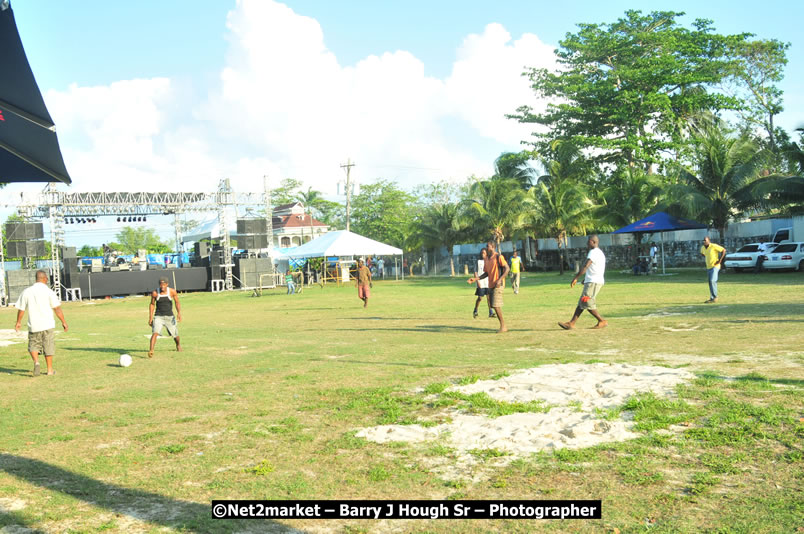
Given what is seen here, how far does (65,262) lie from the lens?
114 ft

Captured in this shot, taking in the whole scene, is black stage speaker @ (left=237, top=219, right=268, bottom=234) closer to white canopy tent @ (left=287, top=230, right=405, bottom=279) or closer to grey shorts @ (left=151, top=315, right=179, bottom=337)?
white canopy tent @ (left=287, top=230, right=405, bottom=279)

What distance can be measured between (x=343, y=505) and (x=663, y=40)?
4353 centimetres

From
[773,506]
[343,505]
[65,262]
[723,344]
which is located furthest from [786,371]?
A: [65,262]

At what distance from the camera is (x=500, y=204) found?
44219 millimetres

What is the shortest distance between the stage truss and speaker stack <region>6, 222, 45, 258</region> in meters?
0.62

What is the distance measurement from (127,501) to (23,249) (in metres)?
32.5

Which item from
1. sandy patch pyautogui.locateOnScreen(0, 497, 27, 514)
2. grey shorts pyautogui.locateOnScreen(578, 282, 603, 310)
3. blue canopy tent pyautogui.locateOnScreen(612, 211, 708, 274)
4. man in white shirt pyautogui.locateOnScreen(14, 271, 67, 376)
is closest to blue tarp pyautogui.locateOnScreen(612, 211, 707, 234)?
blue canopy tent pyautogui.locateOnScreen(612, 211, 708, 274)

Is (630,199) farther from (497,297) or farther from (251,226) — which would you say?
(497,297)

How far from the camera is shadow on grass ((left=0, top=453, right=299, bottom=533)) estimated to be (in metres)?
4.16

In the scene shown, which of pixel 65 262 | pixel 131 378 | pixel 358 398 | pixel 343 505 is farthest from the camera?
pixel 65 262

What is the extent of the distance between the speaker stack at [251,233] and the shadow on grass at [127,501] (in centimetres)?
3228

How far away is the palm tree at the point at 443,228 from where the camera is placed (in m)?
50.9

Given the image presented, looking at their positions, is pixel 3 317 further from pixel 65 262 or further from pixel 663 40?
pixel 663 40

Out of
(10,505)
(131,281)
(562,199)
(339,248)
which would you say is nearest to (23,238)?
(131,281)
